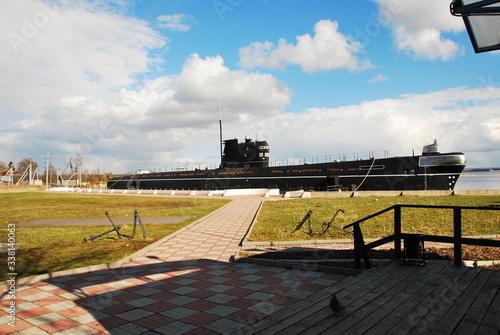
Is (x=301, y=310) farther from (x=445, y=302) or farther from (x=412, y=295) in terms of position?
(x=445, y=302)

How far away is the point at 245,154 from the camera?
44.3 m

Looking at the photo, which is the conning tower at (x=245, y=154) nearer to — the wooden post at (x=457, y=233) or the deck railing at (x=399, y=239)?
the deck railing at (x=399, y=239)

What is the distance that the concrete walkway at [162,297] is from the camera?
4.24 meters

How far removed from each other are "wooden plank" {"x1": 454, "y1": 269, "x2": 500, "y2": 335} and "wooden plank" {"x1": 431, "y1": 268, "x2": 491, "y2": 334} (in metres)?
0.04

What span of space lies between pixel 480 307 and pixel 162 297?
13.8 ft

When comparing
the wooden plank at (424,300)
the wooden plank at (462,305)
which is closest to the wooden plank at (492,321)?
the wooden plank at (462,305)

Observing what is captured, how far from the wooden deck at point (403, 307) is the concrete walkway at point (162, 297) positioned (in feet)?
2.52

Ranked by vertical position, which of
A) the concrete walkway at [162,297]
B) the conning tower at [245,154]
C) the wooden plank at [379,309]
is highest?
the conning tower at [245,154]

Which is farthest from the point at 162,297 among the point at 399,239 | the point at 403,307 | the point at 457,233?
the point at 457,233

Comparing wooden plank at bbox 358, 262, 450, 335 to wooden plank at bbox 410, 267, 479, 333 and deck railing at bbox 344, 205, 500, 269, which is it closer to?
wooden plank at bbox 410, 267, 479, 333

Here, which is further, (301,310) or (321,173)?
(321,173)

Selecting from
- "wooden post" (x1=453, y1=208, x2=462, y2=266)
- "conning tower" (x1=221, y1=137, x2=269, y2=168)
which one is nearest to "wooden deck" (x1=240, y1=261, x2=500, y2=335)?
"wooden post" (x1=453, y1=208, x2=462, y2=266)

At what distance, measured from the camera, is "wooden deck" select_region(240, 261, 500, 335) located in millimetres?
3287

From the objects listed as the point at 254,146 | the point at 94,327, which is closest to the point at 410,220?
the point at 94,327
